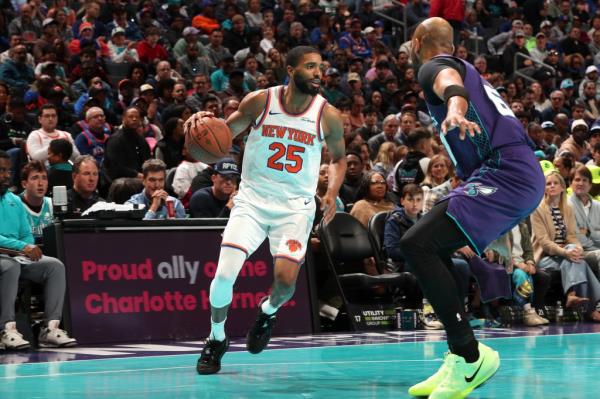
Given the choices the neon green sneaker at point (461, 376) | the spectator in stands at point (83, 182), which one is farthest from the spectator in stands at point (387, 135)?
the neon green sneaker at point (461, 376)

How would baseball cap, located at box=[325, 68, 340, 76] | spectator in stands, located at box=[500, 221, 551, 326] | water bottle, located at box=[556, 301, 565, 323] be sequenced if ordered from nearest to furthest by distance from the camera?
spectator in stands, located at box=[500, 221, 551, 326]
water bottle, located at box=[556, 301, 565, 323]
baseball cap, located at box=[325, 68, 340, 76]

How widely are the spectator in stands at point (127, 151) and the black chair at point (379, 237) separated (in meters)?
3.01

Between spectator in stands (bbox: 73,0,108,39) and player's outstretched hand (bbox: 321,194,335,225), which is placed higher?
spectator in stands (bbox: 73,0,108,39)

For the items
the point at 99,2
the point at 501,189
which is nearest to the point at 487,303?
the point at 501,189

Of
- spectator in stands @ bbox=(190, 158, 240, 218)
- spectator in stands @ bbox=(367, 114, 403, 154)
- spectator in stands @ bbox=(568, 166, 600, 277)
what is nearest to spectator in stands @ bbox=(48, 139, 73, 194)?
spectator in stands @ bbox=(190, 158, 240, 218)

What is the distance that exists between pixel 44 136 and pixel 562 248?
20.6 ft

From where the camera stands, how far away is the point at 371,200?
12.2 metres

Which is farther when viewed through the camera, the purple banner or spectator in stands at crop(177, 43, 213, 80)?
spectator in stands at crop(177, 43, 213, 80)

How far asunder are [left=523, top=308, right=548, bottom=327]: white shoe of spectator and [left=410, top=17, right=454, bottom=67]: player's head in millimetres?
6045

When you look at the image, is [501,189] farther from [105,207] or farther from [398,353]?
[105,207]

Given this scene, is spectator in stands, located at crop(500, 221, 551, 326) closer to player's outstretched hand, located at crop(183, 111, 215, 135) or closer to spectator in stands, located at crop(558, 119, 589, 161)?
spectator in stands, located at crop(558, 119, 589, 161)

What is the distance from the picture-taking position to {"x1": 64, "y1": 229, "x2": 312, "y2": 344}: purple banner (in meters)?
9.74

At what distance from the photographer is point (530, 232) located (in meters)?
12.5

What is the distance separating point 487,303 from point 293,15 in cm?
1013
